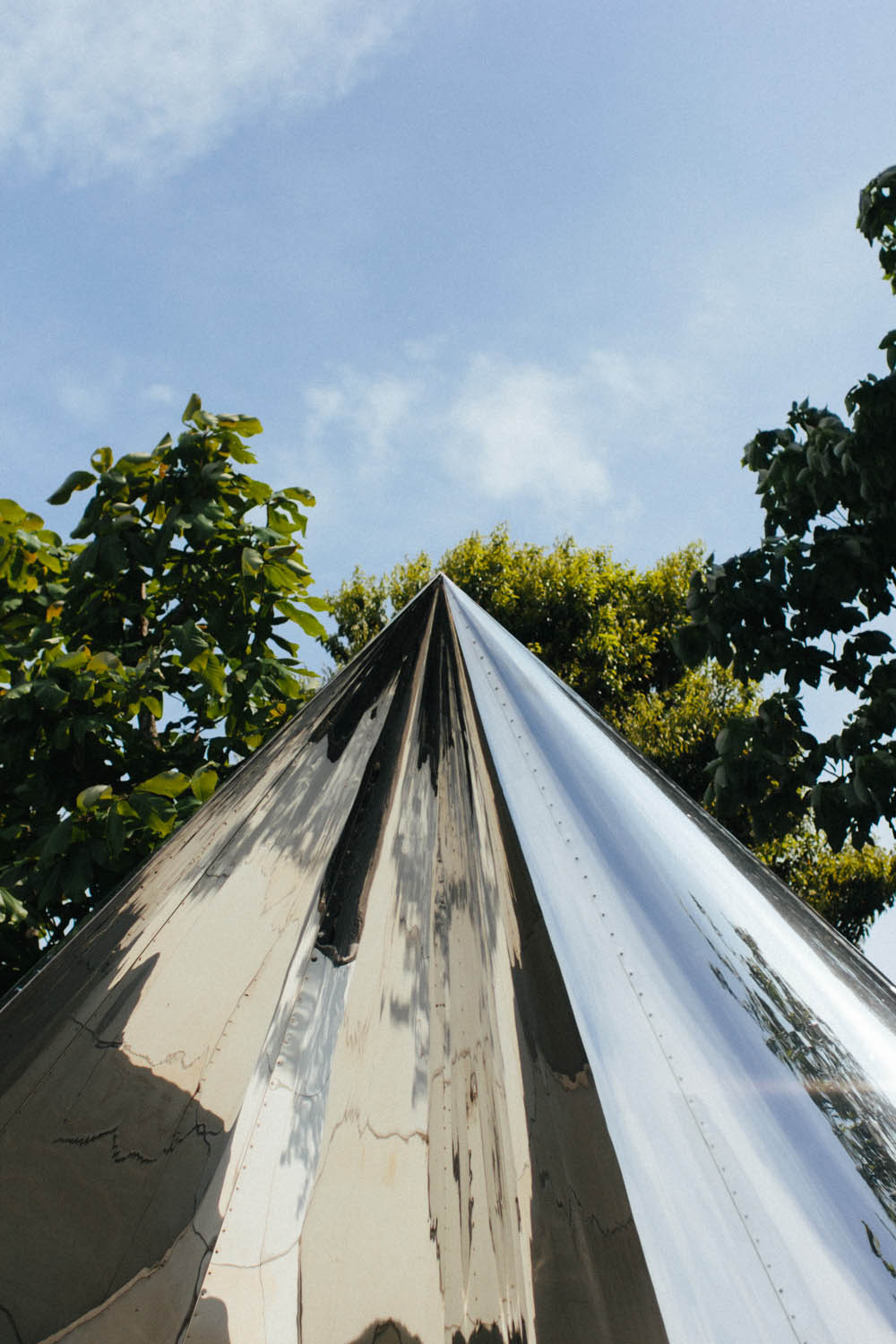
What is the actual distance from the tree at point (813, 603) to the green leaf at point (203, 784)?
2.67 metres

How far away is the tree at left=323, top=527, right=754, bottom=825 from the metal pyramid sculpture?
48.2 ft

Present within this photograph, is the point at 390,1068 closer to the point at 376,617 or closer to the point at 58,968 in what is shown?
the point at 58,968

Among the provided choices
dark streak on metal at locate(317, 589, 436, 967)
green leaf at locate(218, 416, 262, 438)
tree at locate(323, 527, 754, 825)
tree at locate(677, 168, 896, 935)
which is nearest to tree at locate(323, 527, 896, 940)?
tree at locate(323, 527, 754, 825)

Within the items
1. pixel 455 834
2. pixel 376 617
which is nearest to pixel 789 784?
pixel 455 834

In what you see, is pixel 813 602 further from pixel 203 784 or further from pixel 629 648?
pixel 629 648

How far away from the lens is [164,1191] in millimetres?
1472

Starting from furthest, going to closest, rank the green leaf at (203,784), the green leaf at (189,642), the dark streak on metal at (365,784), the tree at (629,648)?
the tree at (629,648) → the green leaf at (189,642) → the green leaf at (203,784) → the dark streak on metal at (365,784)

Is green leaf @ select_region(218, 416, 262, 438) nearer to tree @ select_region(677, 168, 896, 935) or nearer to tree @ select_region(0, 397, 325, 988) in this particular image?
tree @ select_region(0, 397, 325, 988)

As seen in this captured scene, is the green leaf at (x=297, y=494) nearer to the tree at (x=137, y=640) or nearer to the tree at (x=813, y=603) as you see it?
the tree at (x=137, y=640)

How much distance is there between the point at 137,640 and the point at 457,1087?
3608 mm

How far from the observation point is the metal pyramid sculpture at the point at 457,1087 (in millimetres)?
1224

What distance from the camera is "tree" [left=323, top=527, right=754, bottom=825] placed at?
1672 cm

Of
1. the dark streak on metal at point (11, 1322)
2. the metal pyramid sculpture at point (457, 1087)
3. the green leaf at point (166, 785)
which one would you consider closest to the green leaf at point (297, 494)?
the green leaf at point (166, 785)

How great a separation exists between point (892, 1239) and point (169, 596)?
408cm
